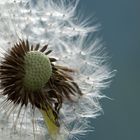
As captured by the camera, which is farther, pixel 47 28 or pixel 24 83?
pixel 47 28

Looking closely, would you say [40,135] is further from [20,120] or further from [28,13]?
[28,13]

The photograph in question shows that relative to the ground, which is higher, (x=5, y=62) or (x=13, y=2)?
(x=13, y=2)

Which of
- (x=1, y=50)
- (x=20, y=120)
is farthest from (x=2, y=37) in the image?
(x=20, y=120)

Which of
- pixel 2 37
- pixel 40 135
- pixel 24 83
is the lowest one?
pixel 40 135

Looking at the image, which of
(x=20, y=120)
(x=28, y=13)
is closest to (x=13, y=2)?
(x=28, y=13)
